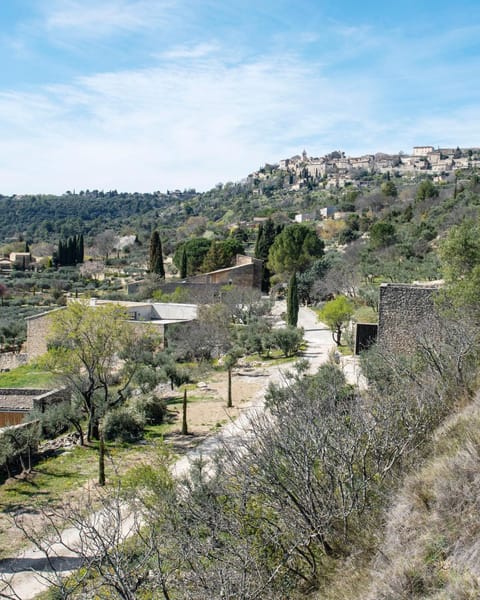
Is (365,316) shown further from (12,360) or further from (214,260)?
(214,260)

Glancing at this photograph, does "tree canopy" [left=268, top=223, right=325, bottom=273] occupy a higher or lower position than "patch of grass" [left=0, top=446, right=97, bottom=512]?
higher

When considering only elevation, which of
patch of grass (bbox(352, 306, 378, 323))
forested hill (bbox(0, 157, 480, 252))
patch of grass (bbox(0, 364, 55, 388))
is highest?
forested hill (bbox(0, 157, 480, 252))

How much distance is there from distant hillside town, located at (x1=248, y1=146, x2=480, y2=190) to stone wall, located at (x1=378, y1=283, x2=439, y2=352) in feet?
272

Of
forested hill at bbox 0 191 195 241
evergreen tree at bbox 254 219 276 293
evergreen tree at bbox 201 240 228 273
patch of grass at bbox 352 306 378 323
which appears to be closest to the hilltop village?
patch of grass at bbox 352 306 378 323

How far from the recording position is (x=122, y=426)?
49.6 feet

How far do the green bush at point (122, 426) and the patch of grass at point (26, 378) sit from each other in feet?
21.2

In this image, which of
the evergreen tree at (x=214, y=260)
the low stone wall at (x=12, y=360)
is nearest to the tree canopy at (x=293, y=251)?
the evergreen tree at (x=214, y=260)

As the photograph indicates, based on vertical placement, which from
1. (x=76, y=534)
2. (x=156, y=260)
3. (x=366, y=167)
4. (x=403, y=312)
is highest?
(x=366, y=167)

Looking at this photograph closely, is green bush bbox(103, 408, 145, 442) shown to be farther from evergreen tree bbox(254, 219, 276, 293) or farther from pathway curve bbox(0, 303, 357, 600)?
evergreen tree bbox(254, 219, 276, 293)

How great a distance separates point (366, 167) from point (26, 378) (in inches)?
4935

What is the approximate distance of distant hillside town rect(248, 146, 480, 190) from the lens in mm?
112188

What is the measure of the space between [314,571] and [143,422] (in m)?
10.9

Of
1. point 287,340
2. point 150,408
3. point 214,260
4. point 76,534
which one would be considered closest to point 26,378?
point 150,408

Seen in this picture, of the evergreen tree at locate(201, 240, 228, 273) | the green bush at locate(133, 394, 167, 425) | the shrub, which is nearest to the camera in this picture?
the green bush at locate(133, 394, 167, 425)
